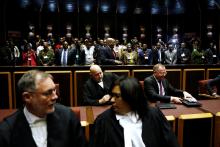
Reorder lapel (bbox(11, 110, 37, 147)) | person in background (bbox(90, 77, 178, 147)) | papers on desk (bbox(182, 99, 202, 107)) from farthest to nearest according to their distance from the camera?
papers on desk (bbox(182, 99, 202, 107))
person in background (bbox(90, 77, 178, 147))
lapel (bbox(11, 110, 37, 147))

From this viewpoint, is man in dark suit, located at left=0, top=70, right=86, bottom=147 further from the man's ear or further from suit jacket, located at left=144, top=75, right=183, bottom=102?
suit jacket, located at left=144, top=75, right=183, bottom=102

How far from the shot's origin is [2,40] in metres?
10.5

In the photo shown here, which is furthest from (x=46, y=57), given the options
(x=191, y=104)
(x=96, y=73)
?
(x=191, y=104)

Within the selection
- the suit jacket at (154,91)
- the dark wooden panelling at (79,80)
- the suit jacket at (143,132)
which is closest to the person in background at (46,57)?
the dark wooden panelling at (79,80)

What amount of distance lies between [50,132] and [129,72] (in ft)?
14.6

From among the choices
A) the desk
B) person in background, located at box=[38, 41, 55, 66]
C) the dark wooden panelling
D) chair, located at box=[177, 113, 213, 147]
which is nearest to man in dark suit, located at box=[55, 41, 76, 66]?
person in background, located at box=[38, 41, 55, 66]

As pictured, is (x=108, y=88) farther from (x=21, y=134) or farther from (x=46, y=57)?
(x=46, y=57)

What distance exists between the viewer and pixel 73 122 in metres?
1.94

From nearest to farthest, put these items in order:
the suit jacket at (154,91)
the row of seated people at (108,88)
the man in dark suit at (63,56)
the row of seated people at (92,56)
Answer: the row of seated people at (108,88), the suit jacket at (154,91), the row of seated people at (92,56), the man in dark suit at (63,56)

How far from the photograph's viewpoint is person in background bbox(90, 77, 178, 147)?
6.58ft

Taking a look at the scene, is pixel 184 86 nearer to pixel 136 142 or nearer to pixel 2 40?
pixel 136 142

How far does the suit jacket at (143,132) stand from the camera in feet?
6.60

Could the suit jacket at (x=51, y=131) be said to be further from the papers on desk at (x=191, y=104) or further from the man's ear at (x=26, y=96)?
the papers on desk at (x=191, y=104)

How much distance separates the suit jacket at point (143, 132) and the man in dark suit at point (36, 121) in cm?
25
